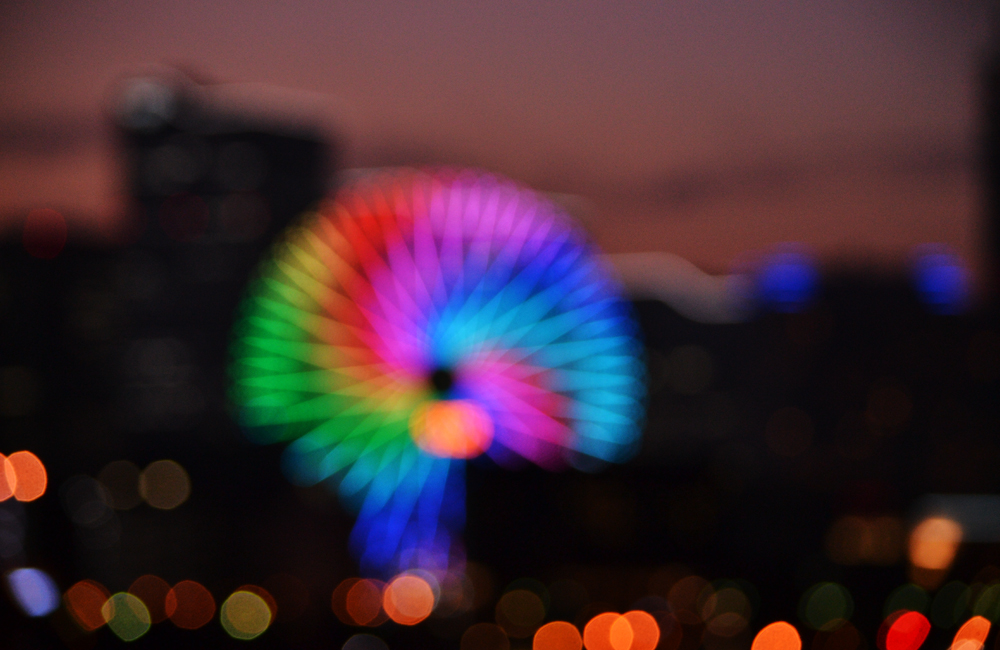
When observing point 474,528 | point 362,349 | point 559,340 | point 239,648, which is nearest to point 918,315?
point 474,528

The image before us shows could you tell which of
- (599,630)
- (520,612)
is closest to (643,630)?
(599,630)

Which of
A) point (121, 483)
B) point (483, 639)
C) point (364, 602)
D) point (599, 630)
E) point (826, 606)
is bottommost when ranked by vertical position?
point (599, 630)

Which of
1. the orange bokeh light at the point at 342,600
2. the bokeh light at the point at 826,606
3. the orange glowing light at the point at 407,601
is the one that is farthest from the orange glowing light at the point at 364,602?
the bokeh light at the point at 826,606

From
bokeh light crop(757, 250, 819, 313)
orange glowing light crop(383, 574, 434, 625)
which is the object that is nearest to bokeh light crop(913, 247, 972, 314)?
bokeh light crop(757, 250, 819, 313)

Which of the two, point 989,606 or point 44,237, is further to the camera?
point 44,237

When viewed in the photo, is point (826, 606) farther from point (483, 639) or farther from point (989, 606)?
point (989, 606)

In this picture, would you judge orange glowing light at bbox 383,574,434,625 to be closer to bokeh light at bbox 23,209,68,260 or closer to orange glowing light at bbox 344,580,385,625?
orange glowing light at bbox 344,580,385,625

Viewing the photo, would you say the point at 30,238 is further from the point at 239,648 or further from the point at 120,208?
the point at 239,648

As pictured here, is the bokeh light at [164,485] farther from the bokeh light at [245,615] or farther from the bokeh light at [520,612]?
the bokeh light at [520,612]
